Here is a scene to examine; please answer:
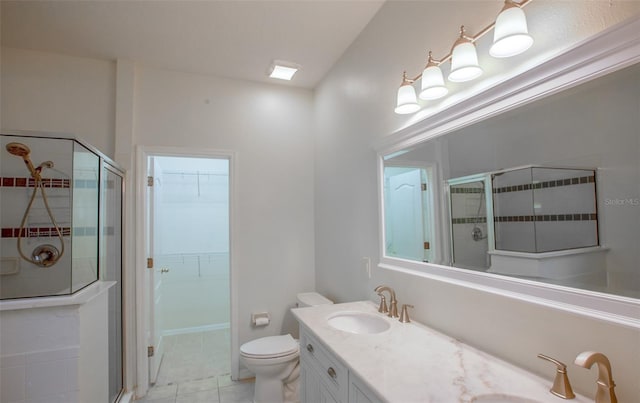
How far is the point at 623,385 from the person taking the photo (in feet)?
2.82

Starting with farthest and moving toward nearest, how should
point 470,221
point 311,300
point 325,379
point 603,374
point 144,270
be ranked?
point 311,300
point 144,270
point 325,379
point 470,221
point 603,374

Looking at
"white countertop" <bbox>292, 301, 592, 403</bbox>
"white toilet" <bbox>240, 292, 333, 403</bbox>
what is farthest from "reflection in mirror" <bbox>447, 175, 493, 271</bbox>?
"white toilet" <bbox>240, 292, 333, 403</bbox>

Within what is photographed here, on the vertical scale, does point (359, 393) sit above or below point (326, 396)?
above

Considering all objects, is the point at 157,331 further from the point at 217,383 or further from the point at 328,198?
the point at 328,198

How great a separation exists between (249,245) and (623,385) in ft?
8.40

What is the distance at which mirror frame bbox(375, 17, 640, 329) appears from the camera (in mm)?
840

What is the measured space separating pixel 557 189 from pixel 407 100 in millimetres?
827

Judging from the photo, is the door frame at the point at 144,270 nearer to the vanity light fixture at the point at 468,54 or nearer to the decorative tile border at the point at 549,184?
the vanity light fixture at the point at 468,54

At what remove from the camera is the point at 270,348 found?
2.35 metres

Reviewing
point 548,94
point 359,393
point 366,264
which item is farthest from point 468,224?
point 366,264

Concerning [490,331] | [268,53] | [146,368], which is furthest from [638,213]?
[146,368]

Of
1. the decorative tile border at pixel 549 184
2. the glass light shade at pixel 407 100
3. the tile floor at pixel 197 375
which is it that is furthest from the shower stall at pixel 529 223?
the tile floor at pixel 197 375

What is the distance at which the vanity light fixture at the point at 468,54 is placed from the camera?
1.02 metres

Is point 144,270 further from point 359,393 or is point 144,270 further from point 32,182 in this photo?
point 359,393
